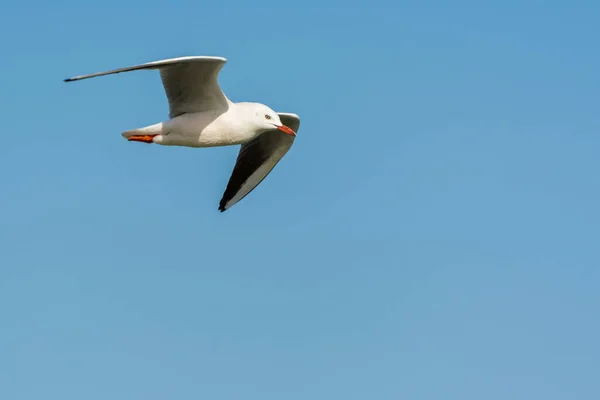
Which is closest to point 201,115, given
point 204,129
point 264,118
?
point 204,129

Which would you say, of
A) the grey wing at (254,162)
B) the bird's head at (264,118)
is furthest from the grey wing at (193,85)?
the grey wing at (254,162)

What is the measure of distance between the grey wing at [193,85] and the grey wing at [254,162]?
127 inches

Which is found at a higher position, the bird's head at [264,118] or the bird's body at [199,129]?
the bird's head at [264,118]

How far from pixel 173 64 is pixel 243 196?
528 cm

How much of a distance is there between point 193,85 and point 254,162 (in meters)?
4.03

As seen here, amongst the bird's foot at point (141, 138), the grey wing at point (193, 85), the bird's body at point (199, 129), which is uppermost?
the grey wing at point (193, 85)

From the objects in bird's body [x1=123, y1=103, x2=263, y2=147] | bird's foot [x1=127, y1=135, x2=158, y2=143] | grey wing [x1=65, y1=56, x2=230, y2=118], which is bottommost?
bird's foot [x1=127, y1=135, x2=158, y2=143]

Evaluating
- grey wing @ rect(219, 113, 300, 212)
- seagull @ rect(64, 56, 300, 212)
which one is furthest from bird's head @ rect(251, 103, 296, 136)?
grey wing @ rect(219, 113, 300, 212)

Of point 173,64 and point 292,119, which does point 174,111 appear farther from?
point 292,119

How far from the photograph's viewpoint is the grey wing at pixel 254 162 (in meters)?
21.0

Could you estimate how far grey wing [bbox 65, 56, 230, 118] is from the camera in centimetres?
1688

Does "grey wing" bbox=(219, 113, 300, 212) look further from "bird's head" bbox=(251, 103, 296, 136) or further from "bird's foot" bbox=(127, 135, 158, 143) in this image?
"bird's foot" bbox=(127, 135, 158, 143)

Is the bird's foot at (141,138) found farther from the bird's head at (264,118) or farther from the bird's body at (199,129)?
the bird's head at (264,118)

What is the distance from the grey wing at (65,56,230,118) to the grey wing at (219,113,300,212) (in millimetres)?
3217
